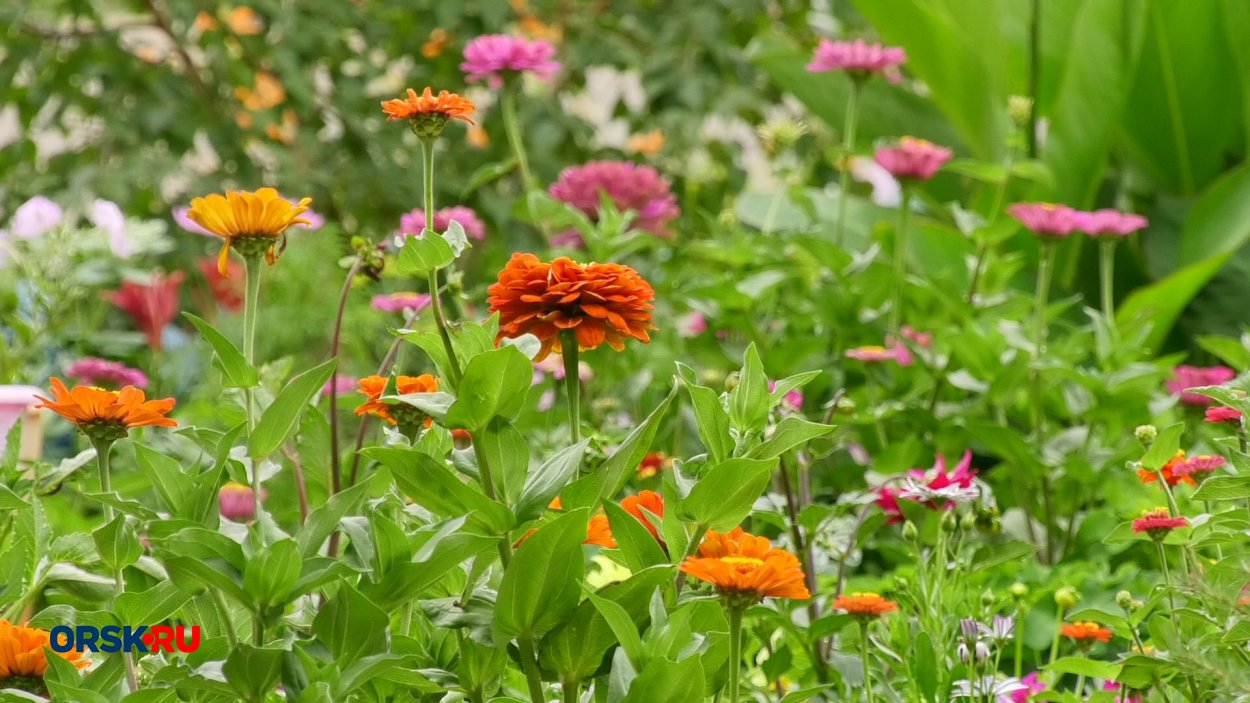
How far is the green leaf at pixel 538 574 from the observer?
1.66 feet

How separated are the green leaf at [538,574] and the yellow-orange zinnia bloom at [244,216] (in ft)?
0.58

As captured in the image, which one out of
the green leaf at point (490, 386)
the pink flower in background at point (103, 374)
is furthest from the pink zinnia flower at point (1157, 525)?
the pink flower in background at point (103, 374)

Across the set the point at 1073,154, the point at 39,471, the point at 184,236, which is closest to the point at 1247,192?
the point at 1073,154

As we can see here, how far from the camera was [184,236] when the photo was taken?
2008 mm

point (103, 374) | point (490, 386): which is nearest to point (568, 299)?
point (490, 386)

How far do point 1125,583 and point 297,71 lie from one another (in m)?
1.49

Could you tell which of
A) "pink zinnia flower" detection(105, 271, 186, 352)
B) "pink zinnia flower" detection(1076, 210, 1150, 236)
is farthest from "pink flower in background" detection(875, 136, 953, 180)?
"pink zinnia flower" detection(105, 271, 186, 352)

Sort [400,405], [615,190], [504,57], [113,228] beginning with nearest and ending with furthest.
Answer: [400,405] < [504,57] < [615,190] < [113,228]

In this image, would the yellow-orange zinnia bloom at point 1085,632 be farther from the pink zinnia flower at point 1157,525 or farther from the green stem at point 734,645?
the green stem at point 734,645

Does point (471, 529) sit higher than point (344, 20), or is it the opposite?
point (471, 529)

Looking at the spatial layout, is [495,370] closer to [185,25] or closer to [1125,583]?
[1125,583]

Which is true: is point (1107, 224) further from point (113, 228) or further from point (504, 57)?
point (113, 228)

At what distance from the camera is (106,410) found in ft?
1.84

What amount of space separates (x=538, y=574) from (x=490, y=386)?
0.25 ft
